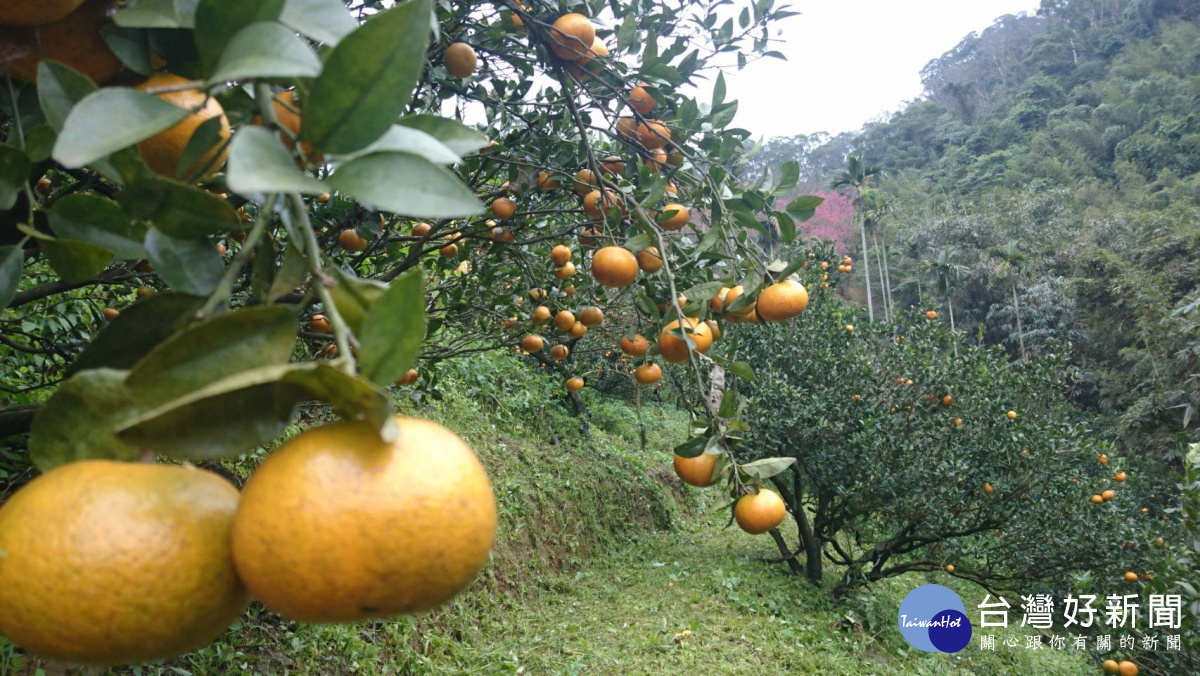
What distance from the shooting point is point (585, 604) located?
414cm

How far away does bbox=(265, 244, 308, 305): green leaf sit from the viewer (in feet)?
1.09

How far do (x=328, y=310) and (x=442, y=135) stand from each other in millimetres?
180

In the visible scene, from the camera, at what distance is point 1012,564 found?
494cm

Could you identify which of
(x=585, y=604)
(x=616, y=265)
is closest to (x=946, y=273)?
(x=585, y=604)

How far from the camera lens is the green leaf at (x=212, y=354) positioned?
0.29 m

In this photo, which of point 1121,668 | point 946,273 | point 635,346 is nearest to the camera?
point 635,346

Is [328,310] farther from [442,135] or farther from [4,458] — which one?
[4,458]

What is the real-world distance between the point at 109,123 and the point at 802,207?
1075mm

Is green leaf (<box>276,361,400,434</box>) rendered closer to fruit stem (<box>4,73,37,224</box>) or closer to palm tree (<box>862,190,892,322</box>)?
fruit stem (<box>4,73,37,224</box>)

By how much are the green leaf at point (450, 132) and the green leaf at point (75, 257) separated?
0.21 meters

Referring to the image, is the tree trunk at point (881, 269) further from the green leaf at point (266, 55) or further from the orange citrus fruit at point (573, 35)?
the green leaf at point (266, 55)

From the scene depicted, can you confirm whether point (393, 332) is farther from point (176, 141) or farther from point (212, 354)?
point (176, 141)

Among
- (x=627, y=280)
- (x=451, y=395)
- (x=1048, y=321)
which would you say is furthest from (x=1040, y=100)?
(x=627, y=280)

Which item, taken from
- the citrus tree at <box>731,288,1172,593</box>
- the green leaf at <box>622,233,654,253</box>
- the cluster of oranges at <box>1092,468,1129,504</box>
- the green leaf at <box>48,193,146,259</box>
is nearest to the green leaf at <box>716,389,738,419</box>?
the green leaf at <box>622,233,654,253</box>
